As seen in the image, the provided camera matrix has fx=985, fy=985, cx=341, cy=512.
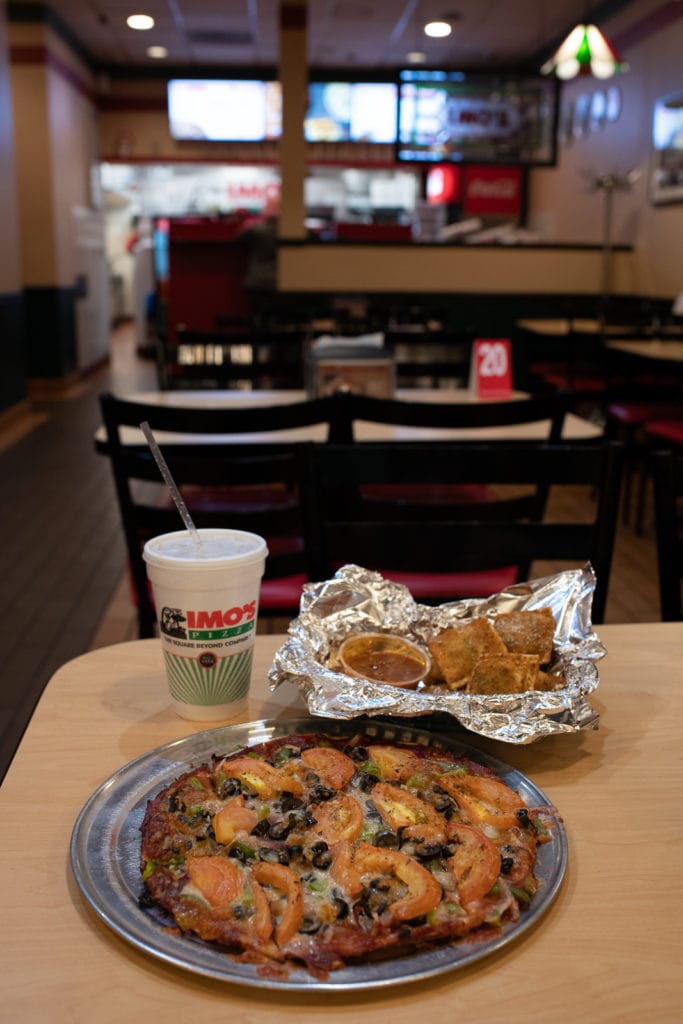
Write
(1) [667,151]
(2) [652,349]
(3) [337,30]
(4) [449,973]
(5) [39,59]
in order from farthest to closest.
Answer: (3) [337,30] → (5) [39,59] → (1) [667,151] → (2) [652,349] → (4) [449,973]

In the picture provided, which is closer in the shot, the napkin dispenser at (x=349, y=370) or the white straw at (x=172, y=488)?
the white straw at (x=172, y=488)

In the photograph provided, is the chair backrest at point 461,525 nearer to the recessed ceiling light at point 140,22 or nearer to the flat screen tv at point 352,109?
the recessed ceiling light at point 140,22

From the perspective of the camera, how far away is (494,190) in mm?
11195

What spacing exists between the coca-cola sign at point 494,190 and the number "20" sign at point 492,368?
8.80 m

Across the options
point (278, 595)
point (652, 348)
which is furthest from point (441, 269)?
point (278, 595)

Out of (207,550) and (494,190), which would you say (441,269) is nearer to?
(494,190)

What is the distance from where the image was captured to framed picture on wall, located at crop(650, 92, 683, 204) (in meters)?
6.98

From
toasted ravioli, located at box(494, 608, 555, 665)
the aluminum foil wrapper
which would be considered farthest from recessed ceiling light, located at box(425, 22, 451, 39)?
toasted ravioli, located at box(494, 608, 555, 665)

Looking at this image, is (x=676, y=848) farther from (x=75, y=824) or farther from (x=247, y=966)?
(x=75, y=824)

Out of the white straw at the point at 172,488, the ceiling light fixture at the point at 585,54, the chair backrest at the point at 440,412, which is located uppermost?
the ceiling light fixture at the point at 585,54

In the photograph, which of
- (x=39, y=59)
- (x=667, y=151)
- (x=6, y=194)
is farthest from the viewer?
(x=39, y=59)

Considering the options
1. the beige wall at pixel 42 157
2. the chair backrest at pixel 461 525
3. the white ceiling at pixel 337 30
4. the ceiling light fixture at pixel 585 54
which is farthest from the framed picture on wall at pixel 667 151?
the chair backrest at pixel 461 525

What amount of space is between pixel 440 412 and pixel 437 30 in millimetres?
8724

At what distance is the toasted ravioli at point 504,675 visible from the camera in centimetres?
95
